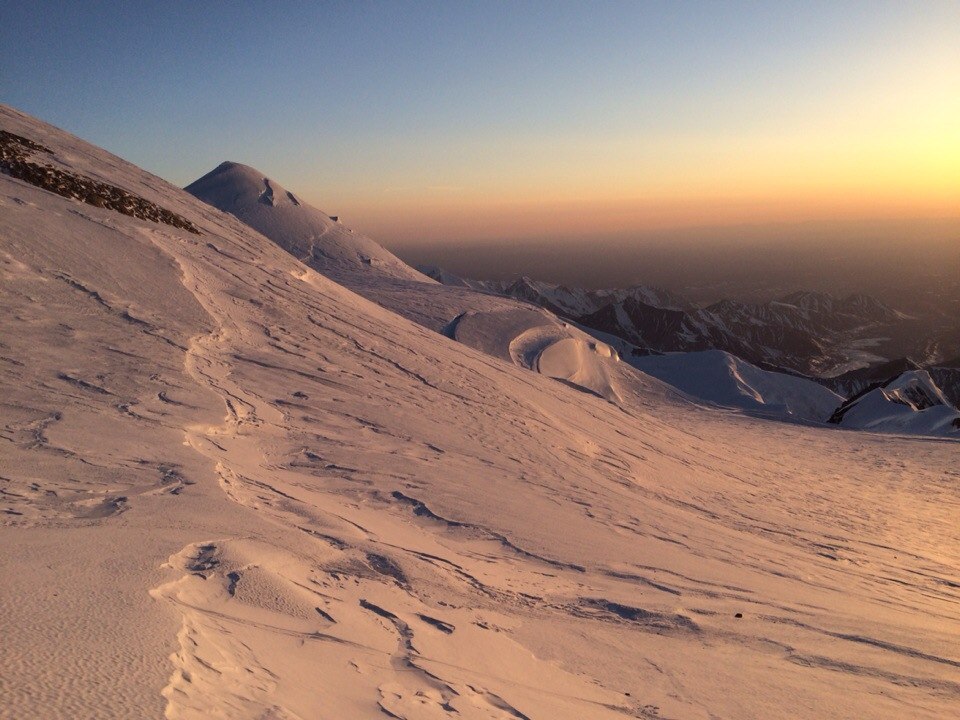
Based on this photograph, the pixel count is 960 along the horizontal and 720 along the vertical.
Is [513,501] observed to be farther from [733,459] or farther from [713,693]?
[733,459]

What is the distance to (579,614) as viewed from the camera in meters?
6.56

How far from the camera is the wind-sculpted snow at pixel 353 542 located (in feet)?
13.9

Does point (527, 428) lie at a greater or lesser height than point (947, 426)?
lesser

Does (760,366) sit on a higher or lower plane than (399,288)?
higher

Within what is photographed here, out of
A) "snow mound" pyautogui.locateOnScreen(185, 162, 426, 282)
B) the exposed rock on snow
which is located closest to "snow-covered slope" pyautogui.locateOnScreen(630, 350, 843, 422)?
"snow mound" pyautogui.locateOnScreen(185, 162, 426, 282)

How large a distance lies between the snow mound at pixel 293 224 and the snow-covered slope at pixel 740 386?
18.0m

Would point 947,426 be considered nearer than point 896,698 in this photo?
No

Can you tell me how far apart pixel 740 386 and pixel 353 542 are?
34.6 metres

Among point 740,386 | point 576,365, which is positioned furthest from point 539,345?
point 740,386

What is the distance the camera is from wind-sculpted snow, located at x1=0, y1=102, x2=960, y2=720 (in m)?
4.23

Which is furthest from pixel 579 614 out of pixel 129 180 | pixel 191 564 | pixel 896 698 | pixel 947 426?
pixel 947 426

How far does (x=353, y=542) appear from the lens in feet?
22.3

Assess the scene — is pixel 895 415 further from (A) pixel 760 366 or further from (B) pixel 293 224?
(A) pixel 760 366

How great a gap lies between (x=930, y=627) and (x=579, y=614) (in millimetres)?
5133
